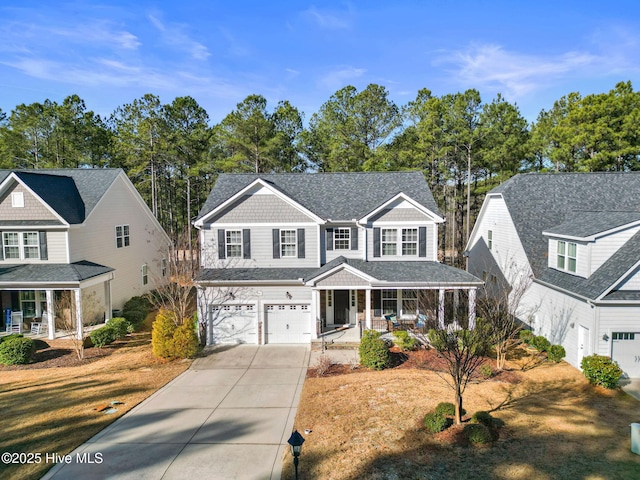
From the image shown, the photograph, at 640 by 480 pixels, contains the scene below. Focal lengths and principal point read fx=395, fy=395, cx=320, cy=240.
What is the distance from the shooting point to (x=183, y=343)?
57.0 feet

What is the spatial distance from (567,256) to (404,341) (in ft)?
26.5

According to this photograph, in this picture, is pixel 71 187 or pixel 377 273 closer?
pixel 377 273

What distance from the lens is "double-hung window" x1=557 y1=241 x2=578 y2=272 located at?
669 inches

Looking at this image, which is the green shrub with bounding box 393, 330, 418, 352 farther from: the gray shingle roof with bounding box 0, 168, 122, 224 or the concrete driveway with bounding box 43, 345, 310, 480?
the gray shingle roof with bounding box 0, 168, 122, 224

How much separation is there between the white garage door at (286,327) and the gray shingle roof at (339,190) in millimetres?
5512

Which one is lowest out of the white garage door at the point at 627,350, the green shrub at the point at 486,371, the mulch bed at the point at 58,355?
the mulch bed at the point at 58,355

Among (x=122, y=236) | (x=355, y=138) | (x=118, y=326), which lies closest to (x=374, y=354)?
(x=118, y=326)

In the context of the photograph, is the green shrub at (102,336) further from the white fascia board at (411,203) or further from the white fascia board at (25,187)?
the white fascia board at (411,203)

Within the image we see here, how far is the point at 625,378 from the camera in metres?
14.6

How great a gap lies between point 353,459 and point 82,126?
41763 mm

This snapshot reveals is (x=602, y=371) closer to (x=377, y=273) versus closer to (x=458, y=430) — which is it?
(x=458, y=430)

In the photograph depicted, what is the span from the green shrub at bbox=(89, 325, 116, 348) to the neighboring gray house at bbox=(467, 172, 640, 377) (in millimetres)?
20483

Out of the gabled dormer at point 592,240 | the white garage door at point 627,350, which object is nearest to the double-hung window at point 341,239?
the gabled dormer at point 592,240

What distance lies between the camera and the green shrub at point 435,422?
10617 mm
